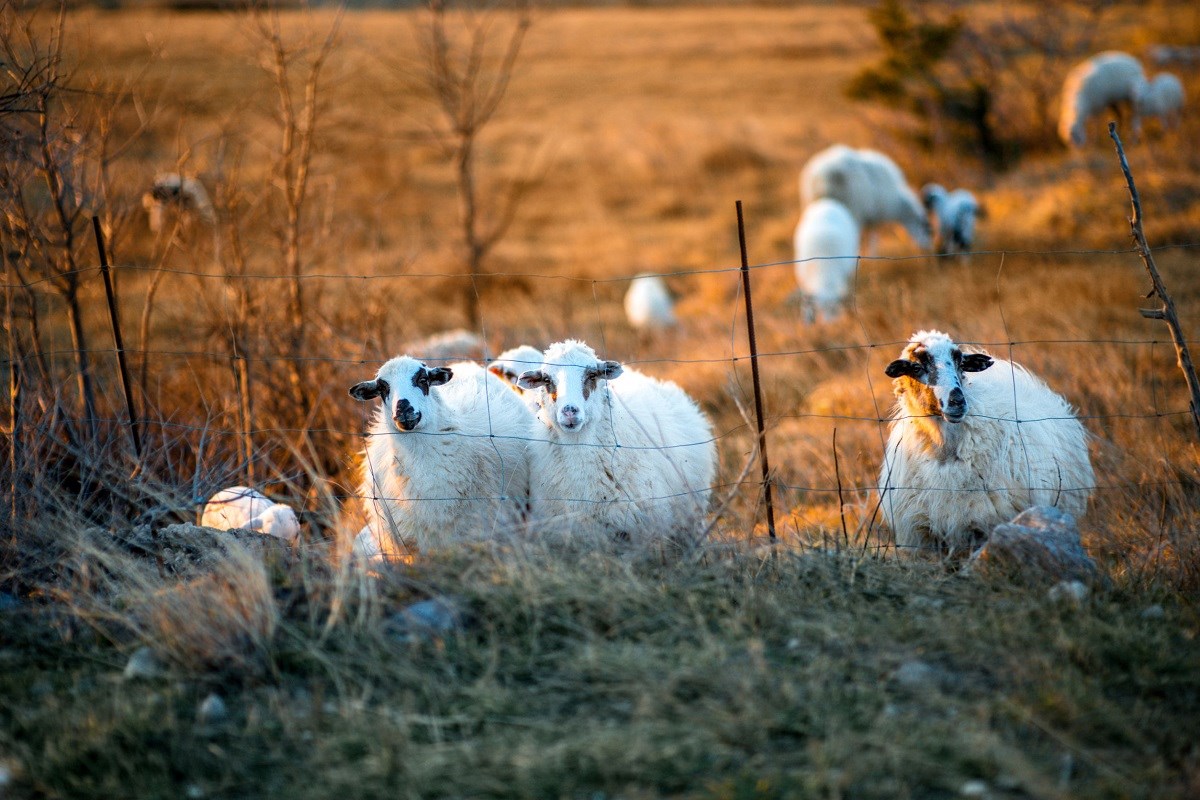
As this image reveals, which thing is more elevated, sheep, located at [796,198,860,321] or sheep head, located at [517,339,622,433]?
sheep, located at [796,198,860,321]

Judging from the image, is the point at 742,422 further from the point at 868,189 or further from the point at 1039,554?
the point at 868,189

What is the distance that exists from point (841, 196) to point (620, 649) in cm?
1310

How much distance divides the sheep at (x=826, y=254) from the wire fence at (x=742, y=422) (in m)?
0.57

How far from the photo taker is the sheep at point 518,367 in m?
6.78

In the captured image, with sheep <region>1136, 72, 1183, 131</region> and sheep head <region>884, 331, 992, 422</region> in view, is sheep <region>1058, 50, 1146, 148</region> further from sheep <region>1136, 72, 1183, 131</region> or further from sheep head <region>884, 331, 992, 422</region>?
sheep head <region>884, 331, 992, 422</region>

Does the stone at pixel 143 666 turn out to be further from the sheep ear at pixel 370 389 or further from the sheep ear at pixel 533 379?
the sheep ear at pixel 533 379

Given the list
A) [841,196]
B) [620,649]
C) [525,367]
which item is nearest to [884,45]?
[841,196]

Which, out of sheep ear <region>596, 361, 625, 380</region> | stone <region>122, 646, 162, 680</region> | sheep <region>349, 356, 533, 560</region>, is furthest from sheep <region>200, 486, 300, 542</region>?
sheep ear <region>596, 361, 625, 380</region>

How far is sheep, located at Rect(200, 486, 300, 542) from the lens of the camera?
6043 mm

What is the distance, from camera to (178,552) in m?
5.09

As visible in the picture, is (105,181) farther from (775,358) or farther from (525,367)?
(775,358)

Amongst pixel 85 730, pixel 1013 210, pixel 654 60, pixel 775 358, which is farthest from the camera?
pixel 654 60

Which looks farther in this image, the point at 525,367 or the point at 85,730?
the point at 525,367

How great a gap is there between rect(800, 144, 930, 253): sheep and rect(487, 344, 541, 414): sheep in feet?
32.1
